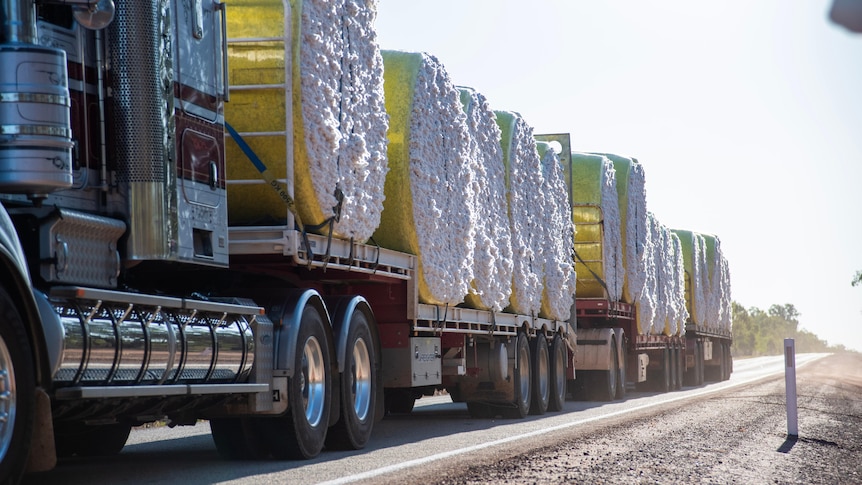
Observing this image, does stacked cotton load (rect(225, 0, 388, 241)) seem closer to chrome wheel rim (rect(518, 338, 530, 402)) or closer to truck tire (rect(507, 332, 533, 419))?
truck tire (rect(507, 332, 533, 419))

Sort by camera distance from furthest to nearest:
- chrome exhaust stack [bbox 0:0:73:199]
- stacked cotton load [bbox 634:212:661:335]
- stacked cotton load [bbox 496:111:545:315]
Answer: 1. stacked cotton load [bbox 634:212:661:335]
2. stacked cotton load [bbox 496:111:545:315]
3. chrome exhaust stack [bbox 0:0:73:199]

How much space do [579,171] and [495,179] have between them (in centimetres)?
799

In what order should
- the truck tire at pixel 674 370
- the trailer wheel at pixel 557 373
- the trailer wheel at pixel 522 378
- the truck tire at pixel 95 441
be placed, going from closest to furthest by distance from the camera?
the truck tire at pixel 95 441
the trailer wheel at pixel 522 378
the trailer wheel at pixel 557 373
the truck tire at pixel 674 370

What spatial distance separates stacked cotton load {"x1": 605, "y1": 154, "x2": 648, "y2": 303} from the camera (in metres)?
25.5

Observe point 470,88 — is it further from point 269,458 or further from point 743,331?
point 743,331

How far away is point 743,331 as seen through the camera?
163 meters

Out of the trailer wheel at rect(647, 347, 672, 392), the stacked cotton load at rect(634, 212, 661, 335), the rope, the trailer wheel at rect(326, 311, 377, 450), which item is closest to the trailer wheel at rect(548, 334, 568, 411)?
the stacked cotton load at rect(634, 212, 661, 335)

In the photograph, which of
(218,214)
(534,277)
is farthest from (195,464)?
(534,277)

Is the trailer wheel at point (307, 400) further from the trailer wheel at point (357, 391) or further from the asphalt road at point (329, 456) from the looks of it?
the trailer wheel at point (357, 391)

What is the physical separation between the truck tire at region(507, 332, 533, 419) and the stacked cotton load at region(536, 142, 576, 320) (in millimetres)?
1874

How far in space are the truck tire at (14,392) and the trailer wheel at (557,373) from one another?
13339 mm

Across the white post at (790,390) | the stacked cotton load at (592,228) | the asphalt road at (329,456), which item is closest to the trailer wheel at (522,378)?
the asphalt road at (329,456)

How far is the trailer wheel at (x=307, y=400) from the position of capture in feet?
29.9

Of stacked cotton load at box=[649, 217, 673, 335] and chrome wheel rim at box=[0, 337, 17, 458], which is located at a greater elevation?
stacked cotton load at box=[649, 217, 673, 335]
